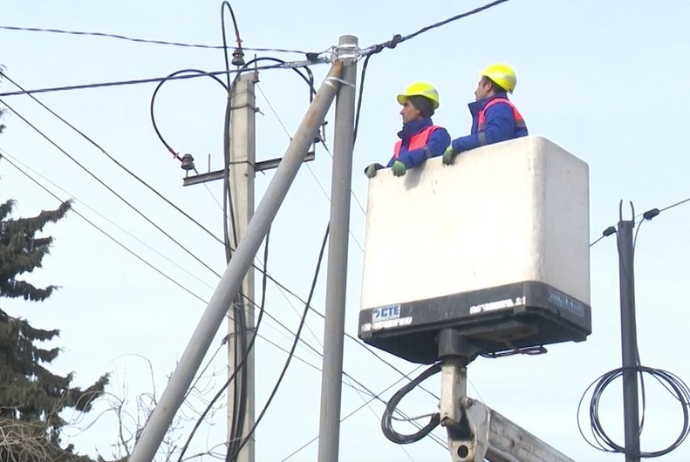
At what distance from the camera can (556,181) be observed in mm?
7379

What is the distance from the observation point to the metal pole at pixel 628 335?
10141 millimetres

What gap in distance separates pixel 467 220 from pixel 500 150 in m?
0.41

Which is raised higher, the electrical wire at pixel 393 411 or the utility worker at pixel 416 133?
the utility worker at pixel 416 133

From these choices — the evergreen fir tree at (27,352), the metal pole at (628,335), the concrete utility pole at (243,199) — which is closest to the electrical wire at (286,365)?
the concrete utility pole at (243,199)

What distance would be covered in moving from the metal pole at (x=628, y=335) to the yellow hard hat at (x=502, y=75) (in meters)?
3.05

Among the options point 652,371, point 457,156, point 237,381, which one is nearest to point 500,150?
point 457,156

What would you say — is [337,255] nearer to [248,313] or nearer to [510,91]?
[510,91]

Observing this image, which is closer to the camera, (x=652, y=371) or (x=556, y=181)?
(x=556, y=181)

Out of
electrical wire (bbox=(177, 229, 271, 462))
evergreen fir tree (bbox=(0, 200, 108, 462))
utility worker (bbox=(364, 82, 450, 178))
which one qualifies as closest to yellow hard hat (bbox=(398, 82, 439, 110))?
utility worker (bbox=(364, 82, 450, 178))

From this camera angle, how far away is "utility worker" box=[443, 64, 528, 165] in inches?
299

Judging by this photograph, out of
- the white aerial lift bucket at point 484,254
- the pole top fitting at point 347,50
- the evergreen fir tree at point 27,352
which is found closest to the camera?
the white aerial lift bucket at point 484,254

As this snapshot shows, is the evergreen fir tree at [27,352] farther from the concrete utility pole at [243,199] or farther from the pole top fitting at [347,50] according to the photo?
the pole top fitting at [347,50]

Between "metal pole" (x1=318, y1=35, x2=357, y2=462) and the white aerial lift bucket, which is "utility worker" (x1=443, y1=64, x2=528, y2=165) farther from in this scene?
"metal pole" (x1=318, y1=35, x2=357, y2=462)

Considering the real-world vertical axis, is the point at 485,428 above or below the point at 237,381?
below
